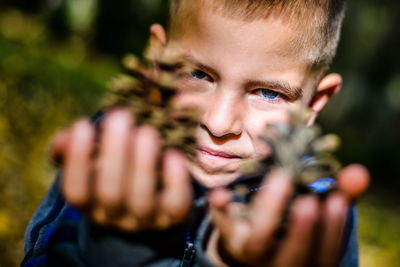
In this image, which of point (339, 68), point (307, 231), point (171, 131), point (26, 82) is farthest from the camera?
point (339, 68)

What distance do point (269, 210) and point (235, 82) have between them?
→ 0.68 meters

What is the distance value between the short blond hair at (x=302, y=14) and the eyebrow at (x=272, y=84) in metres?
0.13

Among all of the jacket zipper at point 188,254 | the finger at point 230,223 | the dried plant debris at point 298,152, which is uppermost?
the dried plant debris at point 298,152

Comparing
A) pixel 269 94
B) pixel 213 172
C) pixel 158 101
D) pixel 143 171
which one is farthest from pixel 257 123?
pixel 143 171

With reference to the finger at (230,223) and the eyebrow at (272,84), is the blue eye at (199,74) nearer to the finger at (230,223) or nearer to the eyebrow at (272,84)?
the eyebrow at (272,84)

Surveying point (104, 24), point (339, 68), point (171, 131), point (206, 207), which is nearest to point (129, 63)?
point (171, 131)

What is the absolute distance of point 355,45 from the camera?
10117 mm

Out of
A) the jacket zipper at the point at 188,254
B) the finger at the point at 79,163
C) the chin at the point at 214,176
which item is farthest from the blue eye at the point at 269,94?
the finger at the point at 79,163

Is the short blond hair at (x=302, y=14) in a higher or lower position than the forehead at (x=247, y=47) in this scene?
higher

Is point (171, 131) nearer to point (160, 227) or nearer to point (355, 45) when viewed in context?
point (160, 227)

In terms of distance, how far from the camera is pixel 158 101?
2.78 feet

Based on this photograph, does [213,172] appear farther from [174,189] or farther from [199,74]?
[174,189]

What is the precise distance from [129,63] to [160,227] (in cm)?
31

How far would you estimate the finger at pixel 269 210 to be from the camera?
2.39 ft
